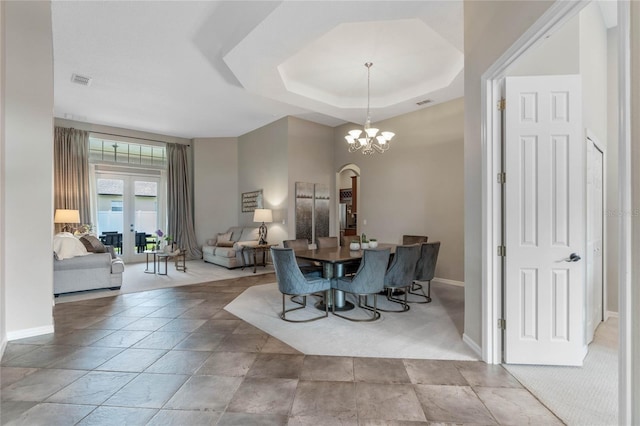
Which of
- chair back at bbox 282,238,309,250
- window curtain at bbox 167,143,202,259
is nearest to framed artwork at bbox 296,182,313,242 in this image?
chair back at bbox 282,238,309,250

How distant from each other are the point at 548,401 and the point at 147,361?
3.02 m

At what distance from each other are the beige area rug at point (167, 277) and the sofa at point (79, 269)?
124 mm

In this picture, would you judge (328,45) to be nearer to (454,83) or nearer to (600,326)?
(454,83)

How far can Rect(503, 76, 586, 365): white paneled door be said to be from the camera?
7.61 feet

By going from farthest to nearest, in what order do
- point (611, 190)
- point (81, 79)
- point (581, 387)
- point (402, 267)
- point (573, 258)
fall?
point (81, 79), point (402, 267), point (611, 190), point (573, 258), point (581, 387)

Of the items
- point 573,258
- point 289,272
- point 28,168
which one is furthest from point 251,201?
point 573,258

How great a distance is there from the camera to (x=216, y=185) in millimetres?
8688

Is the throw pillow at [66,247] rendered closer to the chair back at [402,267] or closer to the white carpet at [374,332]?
the white carpet at [374,332]

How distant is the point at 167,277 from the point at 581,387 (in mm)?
6203

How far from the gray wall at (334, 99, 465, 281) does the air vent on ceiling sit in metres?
Result: 5.22

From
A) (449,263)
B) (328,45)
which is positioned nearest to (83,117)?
(328,45)

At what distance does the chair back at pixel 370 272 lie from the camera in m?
3.33

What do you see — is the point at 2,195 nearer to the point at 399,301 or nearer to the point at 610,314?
the point at 399,301

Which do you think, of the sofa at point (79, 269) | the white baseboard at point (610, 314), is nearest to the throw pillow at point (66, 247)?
the sofa at point (79, 269)
